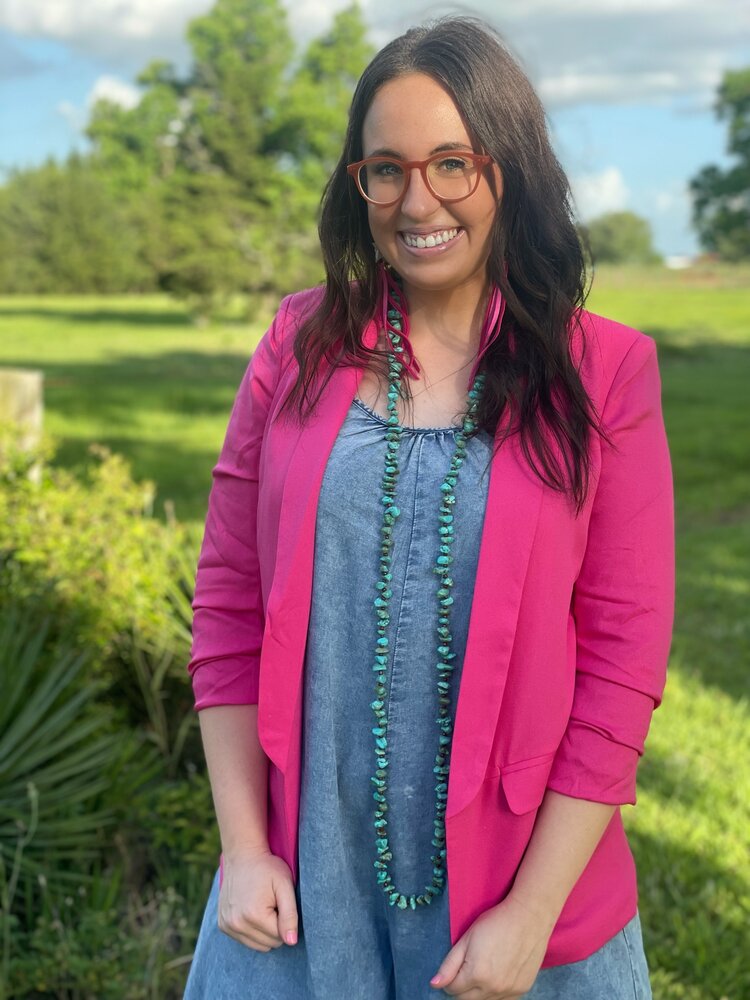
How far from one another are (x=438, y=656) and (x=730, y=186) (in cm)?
2125

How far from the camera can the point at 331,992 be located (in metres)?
1.57

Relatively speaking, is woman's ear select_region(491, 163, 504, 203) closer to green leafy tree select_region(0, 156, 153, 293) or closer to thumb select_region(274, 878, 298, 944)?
thumb select_region(274, 878, 298, 944)

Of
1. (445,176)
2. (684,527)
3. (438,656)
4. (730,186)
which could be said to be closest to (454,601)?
(438,656)

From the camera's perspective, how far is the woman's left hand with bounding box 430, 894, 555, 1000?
1474mm

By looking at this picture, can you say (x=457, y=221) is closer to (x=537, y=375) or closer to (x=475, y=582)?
(x=537, y=375)

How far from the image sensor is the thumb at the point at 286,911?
1570 mm

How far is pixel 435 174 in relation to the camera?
1.55m

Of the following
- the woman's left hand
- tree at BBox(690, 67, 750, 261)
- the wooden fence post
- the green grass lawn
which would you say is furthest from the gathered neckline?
tree at BBox(690, 67, 750, 261)

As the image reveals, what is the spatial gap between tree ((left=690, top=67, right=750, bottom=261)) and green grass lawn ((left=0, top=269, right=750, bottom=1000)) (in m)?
2.75

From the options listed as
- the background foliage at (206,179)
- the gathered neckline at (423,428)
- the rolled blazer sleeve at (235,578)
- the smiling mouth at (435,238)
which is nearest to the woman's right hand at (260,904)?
the rolled blazer sleeve at (235,578)

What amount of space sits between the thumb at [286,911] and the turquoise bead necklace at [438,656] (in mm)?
127

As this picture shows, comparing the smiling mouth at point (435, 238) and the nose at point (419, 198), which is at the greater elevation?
the nose at point (419, 198)

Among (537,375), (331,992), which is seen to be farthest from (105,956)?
(537,375)

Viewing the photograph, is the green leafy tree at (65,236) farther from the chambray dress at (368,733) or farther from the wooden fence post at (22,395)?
the chambray dress at (368,733)
